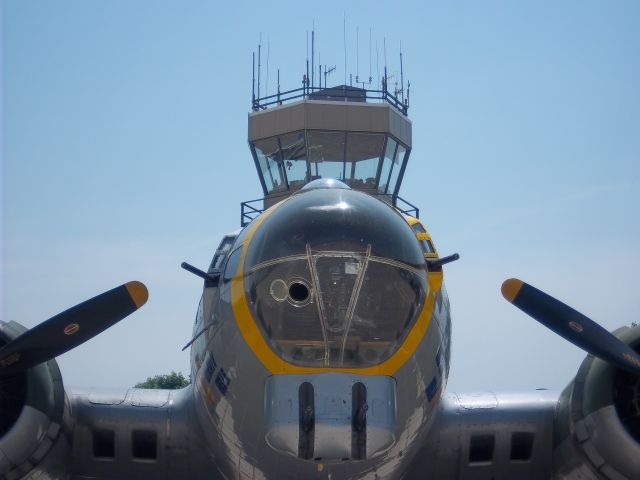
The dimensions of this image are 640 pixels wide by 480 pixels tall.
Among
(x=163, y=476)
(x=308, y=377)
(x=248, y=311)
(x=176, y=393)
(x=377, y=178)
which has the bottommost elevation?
(x=163, y=476)

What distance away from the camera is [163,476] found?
12.4 meters

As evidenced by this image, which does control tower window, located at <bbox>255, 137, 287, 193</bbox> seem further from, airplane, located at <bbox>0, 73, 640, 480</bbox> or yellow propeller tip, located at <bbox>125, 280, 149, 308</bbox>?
yellow propeller tip, located at <bbox>125, 280, 149, 308</bbox>

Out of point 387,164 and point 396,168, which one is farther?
point 396,168

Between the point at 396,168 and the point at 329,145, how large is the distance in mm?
2109

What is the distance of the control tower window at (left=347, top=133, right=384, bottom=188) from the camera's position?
24359 millimetres

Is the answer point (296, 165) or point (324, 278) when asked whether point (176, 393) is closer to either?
point (324, 278)

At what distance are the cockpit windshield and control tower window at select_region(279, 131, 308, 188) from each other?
1461cm

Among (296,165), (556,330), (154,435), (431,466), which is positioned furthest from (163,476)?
(296,165)

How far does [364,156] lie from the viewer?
2516 centimetres

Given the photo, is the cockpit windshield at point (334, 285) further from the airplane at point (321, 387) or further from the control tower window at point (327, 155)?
the control tower window at point (327, 155)

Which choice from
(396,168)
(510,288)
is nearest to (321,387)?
(510,288)

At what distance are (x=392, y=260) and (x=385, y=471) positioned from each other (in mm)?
2480

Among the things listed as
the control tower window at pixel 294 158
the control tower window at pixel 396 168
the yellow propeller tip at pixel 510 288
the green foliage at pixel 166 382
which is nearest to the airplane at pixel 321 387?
the yellow propeller tip at pixel 510 288

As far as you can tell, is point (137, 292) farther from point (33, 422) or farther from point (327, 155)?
point (327, 155)
